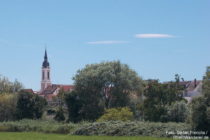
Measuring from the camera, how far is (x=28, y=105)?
81.7 metres

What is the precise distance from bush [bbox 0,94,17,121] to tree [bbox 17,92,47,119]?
7.81 ft

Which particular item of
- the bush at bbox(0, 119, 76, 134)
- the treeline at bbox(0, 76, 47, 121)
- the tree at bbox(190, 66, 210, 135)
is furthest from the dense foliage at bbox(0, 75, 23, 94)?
the tree at bbox(190, 66, 210, 135)

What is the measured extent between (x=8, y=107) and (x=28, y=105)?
5424 mm

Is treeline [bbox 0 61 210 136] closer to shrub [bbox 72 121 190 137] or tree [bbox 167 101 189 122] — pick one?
tree [bbox 167 101 189 122]

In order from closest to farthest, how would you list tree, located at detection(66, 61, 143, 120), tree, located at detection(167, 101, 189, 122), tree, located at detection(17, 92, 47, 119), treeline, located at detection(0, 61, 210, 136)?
tree, located at detection(167, 101, 189, 122), treeline, located at detection(0, 61, 210, 136), tree, located at detection(66, 61, 143, 120), tree, located at detection(17, 92, 47, 119)

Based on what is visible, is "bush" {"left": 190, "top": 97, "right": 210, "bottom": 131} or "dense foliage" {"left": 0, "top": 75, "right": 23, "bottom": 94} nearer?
"bush" {"left": 190, "top": 97, "right": 210, "bottom": 131}

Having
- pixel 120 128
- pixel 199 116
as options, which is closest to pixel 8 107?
pixel 120 128

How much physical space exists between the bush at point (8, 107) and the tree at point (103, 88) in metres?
12.2

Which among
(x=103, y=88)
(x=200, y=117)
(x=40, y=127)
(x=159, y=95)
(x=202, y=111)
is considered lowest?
(x=40, y=127)

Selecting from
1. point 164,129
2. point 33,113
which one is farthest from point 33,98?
point 164,129

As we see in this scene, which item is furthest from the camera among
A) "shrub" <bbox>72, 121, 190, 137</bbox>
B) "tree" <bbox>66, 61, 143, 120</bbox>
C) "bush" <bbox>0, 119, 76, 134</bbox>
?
"tree" <bbox>66, 61, 143, 120</bbox>

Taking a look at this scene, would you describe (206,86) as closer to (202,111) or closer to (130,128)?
(202,111)

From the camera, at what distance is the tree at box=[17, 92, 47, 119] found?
82.1 meters

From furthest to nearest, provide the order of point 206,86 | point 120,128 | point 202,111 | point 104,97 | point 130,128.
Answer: point 104,97, point 120,128, point 130,128, point 206,86, point 202,111
